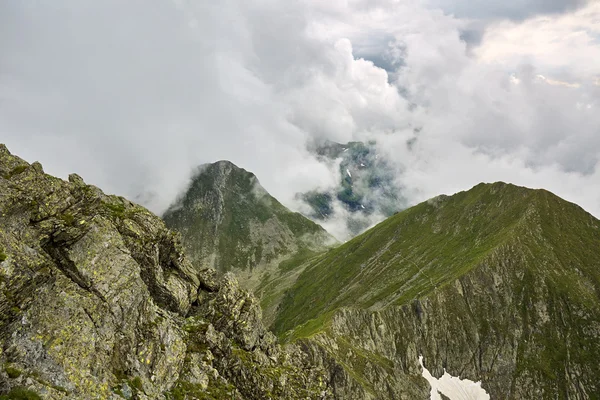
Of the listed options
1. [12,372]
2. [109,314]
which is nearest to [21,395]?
[12,372]

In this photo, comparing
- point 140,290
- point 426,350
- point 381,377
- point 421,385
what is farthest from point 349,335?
point 140,290

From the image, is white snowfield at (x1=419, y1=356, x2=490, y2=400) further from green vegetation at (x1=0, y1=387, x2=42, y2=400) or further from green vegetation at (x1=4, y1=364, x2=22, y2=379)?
green vegetation at (x1=4, y1=364, x2=22, y2=379)

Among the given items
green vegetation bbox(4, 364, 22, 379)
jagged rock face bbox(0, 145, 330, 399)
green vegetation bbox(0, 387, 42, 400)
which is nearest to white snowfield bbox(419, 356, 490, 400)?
jagged rock face bbox(0, 145, 330, 399)

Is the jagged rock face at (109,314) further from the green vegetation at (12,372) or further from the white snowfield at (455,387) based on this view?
the white snowfield at (455,387)

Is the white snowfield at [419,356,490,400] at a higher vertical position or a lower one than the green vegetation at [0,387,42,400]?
higher

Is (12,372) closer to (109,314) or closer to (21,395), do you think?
(21,395)

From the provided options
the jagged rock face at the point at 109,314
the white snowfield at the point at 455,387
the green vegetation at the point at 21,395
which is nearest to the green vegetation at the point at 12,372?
the jagged rock face at the point at 109,314

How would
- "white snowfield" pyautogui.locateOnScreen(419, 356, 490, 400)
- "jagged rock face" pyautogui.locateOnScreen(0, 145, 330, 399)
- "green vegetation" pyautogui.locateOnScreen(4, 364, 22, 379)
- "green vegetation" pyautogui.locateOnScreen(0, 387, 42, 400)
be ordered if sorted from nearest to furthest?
"green vegetation" pyautogui.locateOnScreen(0, 387, 42, 400) < "green vegetation" pyautogui.locateOnScreen(4, 364, 22, 379) < "jagged rock face" pyautogui.locateOnScreen(0, 145, 330, 399) < "white snowfield" pyautogui.locateOnScreen(419, 356, 490, 400)

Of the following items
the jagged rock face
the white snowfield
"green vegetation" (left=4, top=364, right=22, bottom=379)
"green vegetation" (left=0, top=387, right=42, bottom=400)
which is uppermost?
the white snowfield
